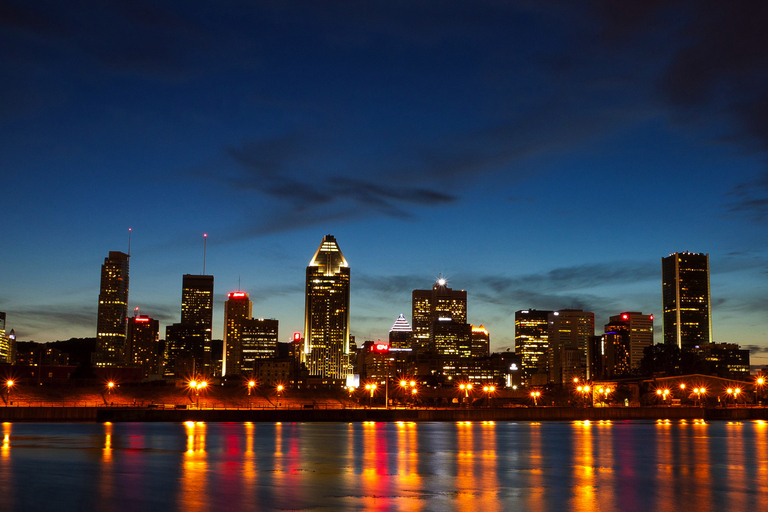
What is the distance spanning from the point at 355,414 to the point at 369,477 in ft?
301

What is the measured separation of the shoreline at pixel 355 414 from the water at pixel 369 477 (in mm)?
54358

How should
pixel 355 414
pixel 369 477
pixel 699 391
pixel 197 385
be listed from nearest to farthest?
1. pixel 369 477
2. pixel 355 414
3. pixel 197 385
4. pixel 699 391

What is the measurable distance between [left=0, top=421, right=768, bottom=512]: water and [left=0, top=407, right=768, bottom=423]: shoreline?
54.4 meters

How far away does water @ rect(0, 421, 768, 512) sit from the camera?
27.3 meters

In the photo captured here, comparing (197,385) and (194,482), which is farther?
(197,385)

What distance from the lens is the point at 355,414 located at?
12575 centimetres

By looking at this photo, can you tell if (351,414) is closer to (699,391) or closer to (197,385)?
(197,385)

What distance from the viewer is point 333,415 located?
123 m

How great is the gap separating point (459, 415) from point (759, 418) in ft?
218

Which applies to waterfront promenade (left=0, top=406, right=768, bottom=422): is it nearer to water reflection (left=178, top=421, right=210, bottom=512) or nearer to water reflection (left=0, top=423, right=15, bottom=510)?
water reflection (left=0, top=423, right=15, bottom=510)

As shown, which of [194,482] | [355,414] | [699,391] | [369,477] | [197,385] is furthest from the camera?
[699,391]

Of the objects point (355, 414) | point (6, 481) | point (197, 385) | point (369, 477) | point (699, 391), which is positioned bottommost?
point (355, 414)

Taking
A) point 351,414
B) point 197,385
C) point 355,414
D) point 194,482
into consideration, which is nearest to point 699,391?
point 355,414

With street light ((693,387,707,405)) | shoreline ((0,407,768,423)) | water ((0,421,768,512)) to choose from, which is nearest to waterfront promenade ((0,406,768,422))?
shoreline ((0,407,768,423))
